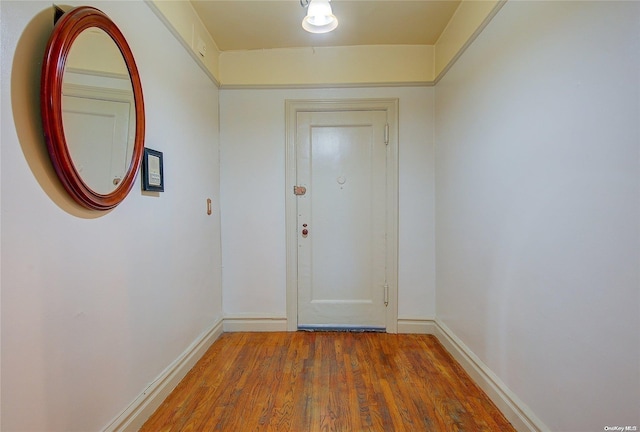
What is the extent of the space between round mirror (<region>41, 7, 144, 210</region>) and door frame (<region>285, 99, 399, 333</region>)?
1341 millimetres

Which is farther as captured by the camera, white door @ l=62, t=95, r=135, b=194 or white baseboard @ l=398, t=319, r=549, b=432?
white baseboard @ l=398, t=319, r=549, b=432

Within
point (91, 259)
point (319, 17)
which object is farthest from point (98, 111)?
point (319, 17)

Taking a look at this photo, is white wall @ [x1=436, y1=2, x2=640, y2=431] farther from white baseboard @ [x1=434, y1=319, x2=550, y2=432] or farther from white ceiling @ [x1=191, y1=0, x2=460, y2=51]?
white ceiling @ [x1=191, y1=0, x2=460, y2=51]

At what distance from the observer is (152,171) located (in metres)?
1.58

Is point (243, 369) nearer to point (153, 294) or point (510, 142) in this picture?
point (153, 294)

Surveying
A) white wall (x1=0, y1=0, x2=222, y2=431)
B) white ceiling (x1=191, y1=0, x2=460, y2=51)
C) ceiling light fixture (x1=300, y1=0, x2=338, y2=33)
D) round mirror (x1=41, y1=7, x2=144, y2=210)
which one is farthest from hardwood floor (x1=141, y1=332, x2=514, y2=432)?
white ceiling (x1=191, y1=0, x2=460, y2=51)

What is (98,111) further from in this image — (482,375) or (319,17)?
(482,375)

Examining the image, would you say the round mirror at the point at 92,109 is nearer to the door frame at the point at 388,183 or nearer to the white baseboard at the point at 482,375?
the door frame at the point at 388,183

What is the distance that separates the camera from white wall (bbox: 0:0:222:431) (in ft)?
2.92

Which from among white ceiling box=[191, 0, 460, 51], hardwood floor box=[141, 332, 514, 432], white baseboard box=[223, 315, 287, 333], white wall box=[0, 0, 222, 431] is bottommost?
hardwood floor box=[141, 332, 514, 432]

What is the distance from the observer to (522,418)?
141 centimetres

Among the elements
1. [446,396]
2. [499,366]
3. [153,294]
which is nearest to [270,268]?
[153,294]

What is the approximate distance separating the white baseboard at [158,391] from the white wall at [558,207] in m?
1.93

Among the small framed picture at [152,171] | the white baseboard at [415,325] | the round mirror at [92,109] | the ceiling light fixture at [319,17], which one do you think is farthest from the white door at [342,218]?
the round mirror at [92,109]
